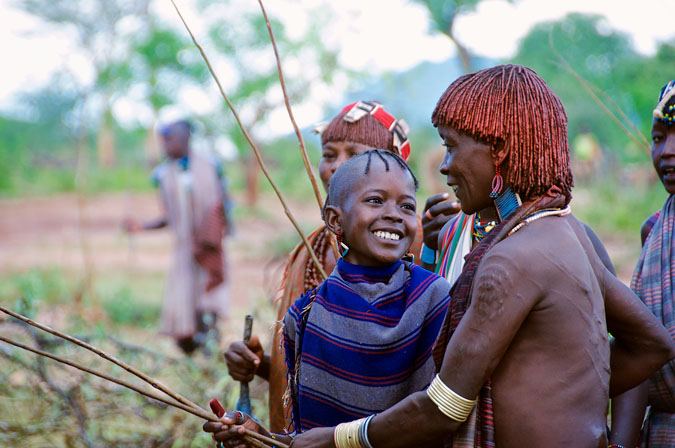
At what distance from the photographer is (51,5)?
17.6 metres

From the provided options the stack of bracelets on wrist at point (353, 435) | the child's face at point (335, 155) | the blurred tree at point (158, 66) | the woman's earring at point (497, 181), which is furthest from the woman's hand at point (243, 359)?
the blurred tree at point (158, 66)

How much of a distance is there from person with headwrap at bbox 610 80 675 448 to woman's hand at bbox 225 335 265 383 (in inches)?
46.0

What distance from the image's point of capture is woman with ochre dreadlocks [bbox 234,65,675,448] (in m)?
1.52

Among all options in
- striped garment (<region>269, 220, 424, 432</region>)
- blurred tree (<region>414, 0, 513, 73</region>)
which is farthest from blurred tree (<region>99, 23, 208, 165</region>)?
striped garment (<region>269, 220, 424, 432</region>)

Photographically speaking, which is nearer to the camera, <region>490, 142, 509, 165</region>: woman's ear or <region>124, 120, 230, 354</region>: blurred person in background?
<region>490, 142, 509, 165</region>: woman's ear

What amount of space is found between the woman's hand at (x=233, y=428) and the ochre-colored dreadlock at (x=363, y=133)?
1.19m

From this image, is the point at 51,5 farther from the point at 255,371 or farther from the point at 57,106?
the point at 255,371

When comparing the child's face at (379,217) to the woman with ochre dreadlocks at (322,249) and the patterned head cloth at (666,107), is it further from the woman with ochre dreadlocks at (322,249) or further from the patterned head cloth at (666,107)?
the patterned head cloth at (666,107)

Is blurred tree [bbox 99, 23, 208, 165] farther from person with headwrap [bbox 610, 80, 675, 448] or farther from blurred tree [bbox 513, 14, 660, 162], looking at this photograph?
person with headwrap [bbox 610, 80, 675, 448]

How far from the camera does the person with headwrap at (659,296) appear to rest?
2125 mm

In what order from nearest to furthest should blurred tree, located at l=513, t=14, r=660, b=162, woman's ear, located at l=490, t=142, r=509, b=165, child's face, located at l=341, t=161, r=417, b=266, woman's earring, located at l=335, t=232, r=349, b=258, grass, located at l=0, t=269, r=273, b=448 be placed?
woman's ear, located at l=490, t=142, r=509, b=165 → child's face, located at l=341, t=161, r=417, b=266 → woman's earring, located at l=335, t=232, r=349, b=258 → grass, located at l=0, t=269, r=273, b=448 → blurred tree, located at l=513, t=14, r=660, b=162

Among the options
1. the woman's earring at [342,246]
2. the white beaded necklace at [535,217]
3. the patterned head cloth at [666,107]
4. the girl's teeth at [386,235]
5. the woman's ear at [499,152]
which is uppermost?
the patterned head cloth at [666,107]

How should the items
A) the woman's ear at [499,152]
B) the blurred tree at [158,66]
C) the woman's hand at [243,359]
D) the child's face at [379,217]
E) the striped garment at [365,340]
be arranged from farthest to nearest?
the blurred tree at [158,66] < the woman's hand at [243,359] < the child's face at [379,217] < the striped garment at [365,340] < the woman's ear at [499,152]

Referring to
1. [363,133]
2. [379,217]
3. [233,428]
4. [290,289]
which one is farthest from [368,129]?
[233,428]
